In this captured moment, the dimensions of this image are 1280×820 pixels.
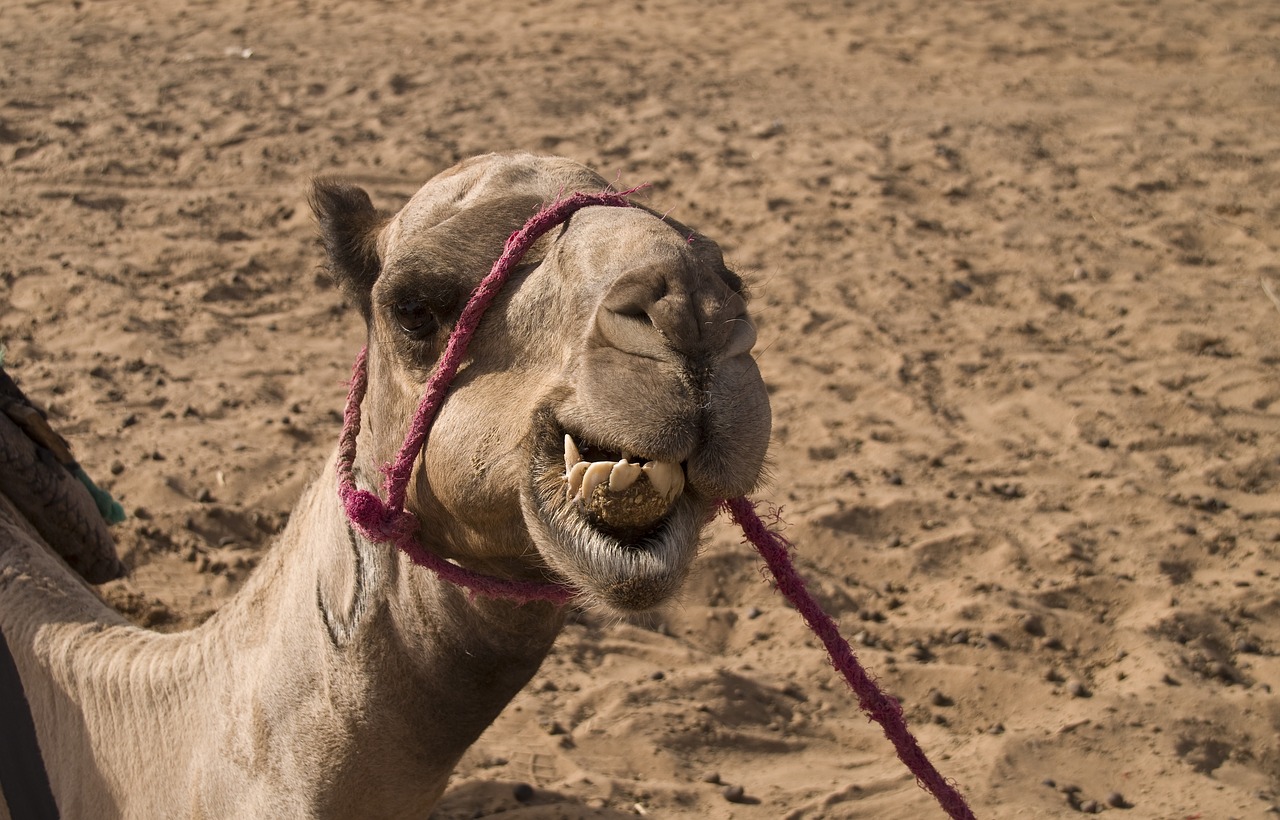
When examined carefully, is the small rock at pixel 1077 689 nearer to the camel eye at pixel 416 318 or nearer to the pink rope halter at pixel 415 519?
the pink rope halter at pixel 415 519

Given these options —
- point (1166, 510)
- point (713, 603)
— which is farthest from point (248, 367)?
point (1166, 510)

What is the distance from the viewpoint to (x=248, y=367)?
6820 mm

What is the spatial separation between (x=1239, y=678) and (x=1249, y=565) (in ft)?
2.66

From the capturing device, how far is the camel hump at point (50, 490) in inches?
138

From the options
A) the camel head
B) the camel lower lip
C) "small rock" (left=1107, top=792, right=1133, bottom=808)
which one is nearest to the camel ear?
the camel head

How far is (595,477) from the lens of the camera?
200cm

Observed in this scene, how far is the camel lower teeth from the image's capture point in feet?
6.48

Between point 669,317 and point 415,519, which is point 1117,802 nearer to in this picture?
point 415,519

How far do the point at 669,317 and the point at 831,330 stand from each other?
5468 mm

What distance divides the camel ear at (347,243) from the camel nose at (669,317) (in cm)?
78

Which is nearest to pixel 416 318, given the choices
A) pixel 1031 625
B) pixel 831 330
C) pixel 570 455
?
A: pixel 570 455

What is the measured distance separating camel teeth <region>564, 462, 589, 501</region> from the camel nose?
7.6 inches

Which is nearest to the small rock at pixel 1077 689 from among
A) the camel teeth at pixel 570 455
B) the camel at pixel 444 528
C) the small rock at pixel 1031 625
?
the small rock at pixel 1031 625

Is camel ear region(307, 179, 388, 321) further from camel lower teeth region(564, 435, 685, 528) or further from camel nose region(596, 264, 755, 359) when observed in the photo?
camel lower teeth region(564, 435, 685, 528)
